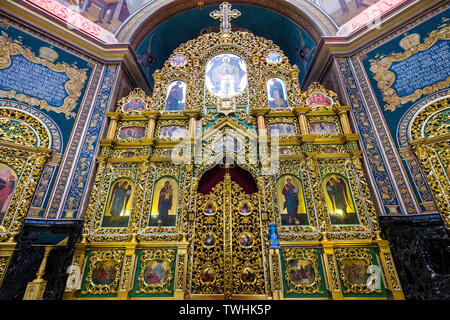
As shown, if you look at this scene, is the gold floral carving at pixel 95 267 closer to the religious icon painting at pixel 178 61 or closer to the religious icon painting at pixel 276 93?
the religious icon painting at pixel 276 93

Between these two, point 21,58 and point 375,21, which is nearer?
point 21,58

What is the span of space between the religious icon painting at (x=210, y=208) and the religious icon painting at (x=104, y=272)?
267cm

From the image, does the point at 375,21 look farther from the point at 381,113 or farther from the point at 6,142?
the point at 6,142

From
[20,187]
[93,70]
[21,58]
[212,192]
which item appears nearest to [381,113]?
[212,192]

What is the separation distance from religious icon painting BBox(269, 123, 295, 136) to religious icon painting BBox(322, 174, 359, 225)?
6.17 feet

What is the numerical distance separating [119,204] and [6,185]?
8.87ft

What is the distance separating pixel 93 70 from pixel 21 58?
1.95 m

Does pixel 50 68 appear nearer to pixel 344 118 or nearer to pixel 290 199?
pixel 290 199

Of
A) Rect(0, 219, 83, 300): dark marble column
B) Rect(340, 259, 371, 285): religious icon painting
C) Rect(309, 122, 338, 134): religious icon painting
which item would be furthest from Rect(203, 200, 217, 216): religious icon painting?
Rect(309, 122, 338, 134): religious icon painting

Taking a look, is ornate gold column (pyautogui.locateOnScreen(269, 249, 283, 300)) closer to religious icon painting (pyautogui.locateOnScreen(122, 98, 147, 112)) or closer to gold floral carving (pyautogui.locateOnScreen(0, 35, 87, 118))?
religious icon painting (pyautogui.locateOnScreen(122, 98, 147, 112))

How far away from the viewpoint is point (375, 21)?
8.08 metres

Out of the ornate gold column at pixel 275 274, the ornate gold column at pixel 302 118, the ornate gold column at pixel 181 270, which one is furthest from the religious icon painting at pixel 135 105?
the ornate gold column at pixel 275 274

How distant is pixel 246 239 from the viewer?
6.31m

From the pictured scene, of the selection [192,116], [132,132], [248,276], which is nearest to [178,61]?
[192,116]
